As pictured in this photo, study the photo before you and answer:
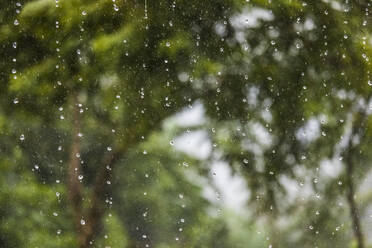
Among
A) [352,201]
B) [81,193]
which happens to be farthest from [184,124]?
[352,201]

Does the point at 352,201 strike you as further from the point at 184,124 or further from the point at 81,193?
the point at 81,193

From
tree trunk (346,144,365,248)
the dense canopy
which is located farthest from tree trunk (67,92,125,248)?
tree trunk (346,144,365,248)

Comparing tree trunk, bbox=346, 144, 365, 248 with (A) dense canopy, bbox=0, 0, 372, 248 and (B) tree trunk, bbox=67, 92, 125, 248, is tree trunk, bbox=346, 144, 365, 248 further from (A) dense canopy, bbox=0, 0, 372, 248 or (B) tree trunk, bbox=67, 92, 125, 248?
(B) tree trunk, bbox=67, 92, 125, 248

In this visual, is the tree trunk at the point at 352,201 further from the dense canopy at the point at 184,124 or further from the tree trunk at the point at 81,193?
the tree trunk at the point at 81,193

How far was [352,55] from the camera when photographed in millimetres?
1646

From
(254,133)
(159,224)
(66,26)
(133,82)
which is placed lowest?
(159,224)

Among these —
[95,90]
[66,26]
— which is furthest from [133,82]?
[66,26]

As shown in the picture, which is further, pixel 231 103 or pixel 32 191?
pixel 231 103

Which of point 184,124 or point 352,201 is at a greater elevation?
point 184,124

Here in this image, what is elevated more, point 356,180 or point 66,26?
point 66,26

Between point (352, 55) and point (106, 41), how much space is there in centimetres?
70

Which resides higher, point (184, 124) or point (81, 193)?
point (184, 124)

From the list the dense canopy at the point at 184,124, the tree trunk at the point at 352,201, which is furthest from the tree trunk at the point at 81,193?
the tree trunk at the point at 352,201

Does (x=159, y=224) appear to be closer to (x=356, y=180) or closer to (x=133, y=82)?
(x=133, y=82)
